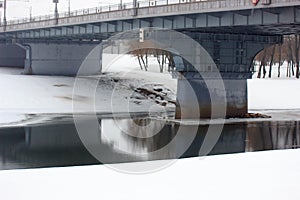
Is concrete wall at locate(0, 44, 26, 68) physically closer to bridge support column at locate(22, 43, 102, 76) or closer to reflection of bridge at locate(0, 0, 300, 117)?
bridge support column at locate(22, 43, 102, 76)

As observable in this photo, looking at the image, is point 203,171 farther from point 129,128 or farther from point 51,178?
point 129,128

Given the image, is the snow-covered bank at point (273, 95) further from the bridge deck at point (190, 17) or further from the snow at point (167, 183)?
the snow at point (167, 183)

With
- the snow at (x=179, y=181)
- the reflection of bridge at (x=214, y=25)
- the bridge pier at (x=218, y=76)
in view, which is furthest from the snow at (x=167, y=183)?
the bridge pier at (x=218, y=76)

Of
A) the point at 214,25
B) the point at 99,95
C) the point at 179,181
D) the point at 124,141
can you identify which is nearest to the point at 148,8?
the point at 214,25

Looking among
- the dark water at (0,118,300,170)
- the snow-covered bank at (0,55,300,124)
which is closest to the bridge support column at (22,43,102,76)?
the snow-covered bank at (0,55,300,124)

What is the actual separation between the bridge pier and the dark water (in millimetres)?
3344

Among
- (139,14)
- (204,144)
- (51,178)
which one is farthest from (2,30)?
(51,178)

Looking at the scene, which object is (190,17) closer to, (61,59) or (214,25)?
(214,25)

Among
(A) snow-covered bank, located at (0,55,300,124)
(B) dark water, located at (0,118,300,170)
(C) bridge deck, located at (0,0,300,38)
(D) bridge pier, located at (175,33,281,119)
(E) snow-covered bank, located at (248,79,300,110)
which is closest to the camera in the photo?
(B) dark water, located at (0,118,300,170)

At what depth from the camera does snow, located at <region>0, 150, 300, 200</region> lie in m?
10.9

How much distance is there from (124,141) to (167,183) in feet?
54.6

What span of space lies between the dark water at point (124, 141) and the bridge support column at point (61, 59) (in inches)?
1358

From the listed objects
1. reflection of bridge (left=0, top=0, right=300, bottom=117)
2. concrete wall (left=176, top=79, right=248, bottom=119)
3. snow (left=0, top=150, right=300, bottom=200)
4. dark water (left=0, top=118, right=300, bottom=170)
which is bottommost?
dark water (left=0, top=118, right=300, bottom=170)

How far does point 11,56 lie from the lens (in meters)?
82.1
